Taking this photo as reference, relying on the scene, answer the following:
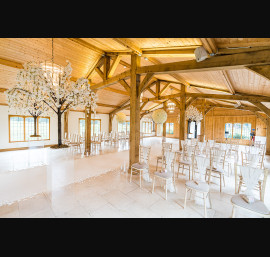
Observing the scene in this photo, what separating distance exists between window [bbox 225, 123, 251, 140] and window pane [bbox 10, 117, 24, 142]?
16840mm

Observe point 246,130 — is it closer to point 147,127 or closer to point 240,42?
point 147,127

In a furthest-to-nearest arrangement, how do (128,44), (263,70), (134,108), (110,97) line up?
(110,97) → (134,108) → (128,44) → (263,70)

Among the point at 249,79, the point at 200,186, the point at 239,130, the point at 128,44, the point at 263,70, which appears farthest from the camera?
the point at 239,130

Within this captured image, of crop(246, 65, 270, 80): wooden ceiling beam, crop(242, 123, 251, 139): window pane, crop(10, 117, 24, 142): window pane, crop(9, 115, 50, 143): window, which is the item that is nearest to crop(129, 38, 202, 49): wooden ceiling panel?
crop(246, 65, 270, 80): wooden ceiling beam

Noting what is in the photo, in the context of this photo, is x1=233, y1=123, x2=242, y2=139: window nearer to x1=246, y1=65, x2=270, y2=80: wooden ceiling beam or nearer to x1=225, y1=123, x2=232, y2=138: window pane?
x1=225, y1=123, x2=232, y2=138: window pane

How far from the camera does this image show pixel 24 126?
8.48 m

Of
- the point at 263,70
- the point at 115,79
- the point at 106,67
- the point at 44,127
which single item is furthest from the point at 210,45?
the point at 44,127

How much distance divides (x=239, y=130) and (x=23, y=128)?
17325 millimetres

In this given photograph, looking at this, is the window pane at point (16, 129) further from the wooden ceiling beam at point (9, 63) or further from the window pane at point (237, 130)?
the window pane at point (237, 130)

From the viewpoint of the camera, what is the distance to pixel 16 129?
26.8 feet

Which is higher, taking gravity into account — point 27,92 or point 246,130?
point 27,92

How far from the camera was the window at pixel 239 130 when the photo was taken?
1194 centimetres

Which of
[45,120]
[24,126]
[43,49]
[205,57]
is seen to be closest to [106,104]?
[45,120]
